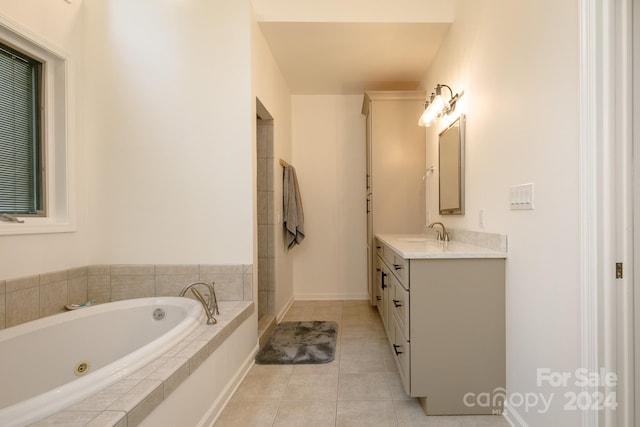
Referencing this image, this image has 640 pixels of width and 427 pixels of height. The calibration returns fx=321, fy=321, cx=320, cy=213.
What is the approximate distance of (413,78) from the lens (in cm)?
354

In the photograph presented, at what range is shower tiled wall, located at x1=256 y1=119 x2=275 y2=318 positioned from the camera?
3.10 meters

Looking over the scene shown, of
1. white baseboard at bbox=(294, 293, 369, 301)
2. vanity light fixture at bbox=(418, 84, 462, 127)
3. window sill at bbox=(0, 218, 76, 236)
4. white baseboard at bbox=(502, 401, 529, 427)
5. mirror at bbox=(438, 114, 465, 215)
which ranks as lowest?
white baseboard at bbox=(294, 293, 369, 301)

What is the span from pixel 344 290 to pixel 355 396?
7.23 feet

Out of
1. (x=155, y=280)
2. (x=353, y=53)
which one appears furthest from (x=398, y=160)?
(x=155, y=280)

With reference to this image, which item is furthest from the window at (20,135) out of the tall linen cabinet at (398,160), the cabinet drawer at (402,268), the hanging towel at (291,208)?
the tall linen cabinet at (398,160)

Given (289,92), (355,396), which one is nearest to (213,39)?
(289,92)

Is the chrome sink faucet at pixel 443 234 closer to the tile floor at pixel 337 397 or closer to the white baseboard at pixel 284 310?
the tile floor at pixel 337 397

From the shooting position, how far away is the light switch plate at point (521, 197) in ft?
4.79

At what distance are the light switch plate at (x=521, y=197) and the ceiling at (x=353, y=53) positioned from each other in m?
1.67

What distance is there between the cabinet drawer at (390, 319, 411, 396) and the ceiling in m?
2.29

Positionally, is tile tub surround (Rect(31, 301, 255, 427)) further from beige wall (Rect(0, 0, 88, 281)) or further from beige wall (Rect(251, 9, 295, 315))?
beige wall (Rect(251, 9, 295, 315))

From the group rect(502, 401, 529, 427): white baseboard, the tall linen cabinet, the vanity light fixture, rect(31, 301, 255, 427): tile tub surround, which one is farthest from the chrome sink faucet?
rect(31, 301, 255, 427): tile tub surround

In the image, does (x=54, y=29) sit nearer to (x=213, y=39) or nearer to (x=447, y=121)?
(x=213, y=39)

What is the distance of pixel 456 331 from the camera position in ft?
5.51
